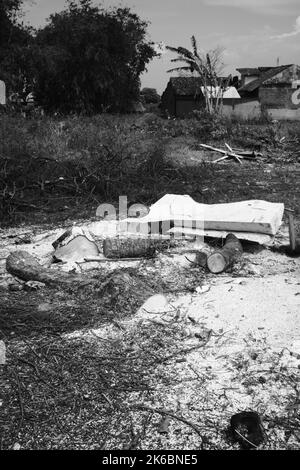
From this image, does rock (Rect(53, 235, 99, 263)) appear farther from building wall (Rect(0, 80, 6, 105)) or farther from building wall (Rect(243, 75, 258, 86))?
building wall (Rect(243, 75, 258, 86))

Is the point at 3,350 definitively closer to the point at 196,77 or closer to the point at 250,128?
the point at 250,128

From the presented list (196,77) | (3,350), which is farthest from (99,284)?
(196,77)

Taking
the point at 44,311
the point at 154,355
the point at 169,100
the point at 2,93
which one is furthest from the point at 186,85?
the point at 154,355

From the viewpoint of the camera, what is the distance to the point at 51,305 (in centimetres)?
361

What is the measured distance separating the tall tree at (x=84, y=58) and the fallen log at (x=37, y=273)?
1818 cm

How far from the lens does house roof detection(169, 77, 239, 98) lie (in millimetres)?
30250

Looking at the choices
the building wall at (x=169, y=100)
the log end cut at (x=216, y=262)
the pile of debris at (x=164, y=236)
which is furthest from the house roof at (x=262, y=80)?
the log end cut at (x=216, y=262)

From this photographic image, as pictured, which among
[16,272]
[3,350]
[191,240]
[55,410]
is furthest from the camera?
→ [191,240]

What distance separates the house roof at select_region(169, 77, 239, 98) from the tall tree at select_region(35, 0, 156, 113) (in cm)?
669

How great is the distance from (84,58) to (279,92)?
39.8 feet

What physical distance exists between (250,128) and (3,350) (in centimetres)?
1342

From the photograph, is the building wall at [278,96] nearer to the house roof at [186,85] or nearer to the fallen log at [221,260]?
the house roof at [186,85]

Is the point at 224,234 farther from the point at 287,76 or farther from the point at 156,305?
the point at 287,76

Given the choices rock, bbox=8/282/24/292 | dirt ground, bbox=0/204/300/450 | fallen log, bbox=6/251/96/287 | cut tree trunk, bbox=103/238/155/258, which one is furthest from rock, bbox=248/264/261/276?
rock, bbox=8/282/24/292
